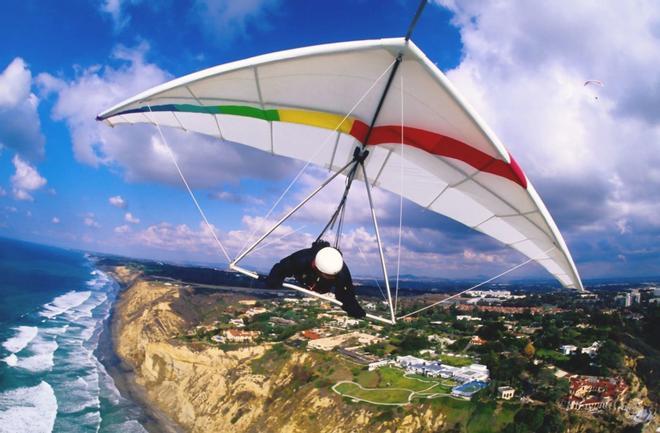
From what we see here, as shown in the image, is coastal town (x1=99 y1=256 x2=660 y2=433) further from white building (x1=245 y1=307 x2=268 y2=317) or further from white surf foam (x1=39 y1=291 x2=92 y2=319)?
white surf foam (x1=39 y1=291 x2=92 y2=319)

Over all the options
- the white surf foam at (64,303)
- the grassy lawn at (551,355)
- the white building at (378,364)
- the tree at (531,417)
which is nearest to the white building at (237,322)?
the white building at (378,364)

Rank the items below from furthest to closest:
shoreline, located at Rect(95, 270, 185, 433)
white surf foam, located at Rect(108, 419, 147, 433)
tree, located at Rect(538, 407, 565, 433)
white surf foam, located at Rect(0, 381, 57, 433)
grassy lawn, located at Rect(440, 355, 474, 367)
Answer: grassy lawn, located at Rect(440, 355, 474, 367) < shoreline, located at Rect(95, 270, 185, 433) < white surf foam, located at Rect(108, 419, 147, 433) < tree, located at Rect(538, 407, 565, 433) < white surf foam, located at Rect(0, 381, 57, 433)

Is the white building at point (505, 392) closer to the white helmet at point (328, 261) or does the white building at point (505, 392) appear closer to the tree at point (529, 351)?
the tree at point (529, 351)

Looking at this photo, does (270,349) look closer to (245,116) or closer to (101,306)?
(245,116)

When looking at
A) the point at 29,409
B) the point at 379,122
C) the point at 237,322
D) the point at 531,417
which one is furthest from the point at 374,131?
the point at 237,322

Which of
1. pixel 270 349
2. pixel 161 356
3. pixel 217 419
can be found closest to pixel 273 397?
pixel 217 419

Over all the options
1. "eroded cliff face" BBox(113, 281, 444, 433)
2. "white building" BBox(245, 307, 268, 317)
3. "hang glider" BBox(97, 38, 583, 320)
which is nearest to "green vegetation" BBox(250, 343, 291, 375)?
"eroded cliff face" BBox(113, 281, 444, 433)
